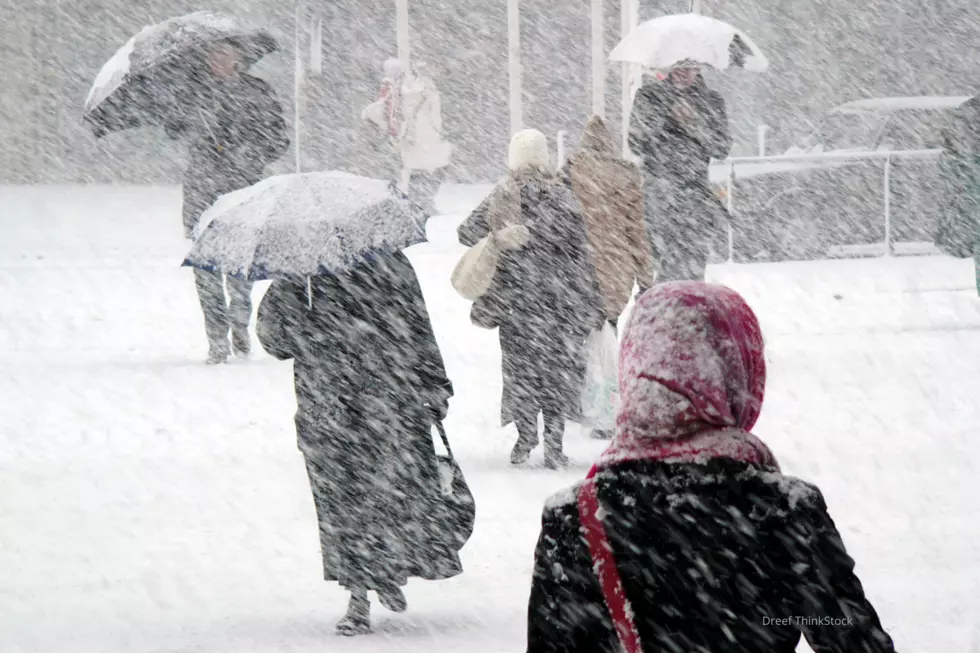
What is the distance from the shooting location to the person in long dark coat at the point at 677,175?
430 inches

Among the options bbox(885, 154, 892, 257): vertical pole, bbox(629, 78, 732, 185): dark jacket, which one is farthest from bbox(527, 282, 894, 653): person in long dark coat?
bbox(885, 154, 892, 257): vertical pole

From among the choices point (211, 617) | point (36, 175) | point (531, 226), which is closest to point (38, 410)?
point (531, 226)

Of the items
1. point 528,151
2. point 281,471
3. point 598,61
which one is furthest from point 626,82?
point 281,471

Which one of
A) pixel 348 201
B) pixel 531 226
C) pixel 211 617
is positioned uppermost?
pixel 348 201

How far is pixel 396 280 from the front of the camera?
5316 millimetres

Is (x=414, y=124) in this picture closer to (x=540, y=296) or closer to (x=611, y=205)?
(x=611, y=205)

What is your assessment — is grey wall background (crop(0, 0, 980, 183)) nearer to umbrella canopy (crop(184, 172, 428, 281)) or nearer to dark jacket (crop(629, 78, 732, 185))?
dark jacket (crop(629, 78, 732, 185))

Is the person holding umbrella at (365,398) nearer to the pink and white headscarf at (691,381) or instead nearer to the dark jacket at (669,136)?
the pink and white headscarf at (691,381)

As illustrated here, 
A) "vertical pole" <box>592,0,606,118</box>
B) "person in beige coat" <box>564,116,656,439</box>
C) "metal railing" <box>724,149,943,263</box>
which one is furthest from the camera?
"vertical pole" <box>592,0,606,118</box>

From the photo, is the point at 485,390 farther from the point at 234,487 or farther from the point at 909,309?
the point at 909,309

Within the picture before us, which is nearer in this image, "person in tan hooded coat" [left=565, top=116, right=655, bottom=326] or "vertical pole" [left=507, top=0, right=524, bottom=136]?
"person in tan hooded coat" [left=565, top=116, right=655, bottom=326]

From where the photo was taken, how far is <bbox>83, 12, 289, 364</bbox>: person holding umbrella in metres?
10.6

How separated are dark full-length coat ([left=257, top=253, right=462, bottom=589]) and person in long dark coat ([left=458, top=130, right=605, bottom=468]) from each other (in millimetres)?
2573

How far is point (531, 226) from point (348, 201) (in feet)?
8.31
